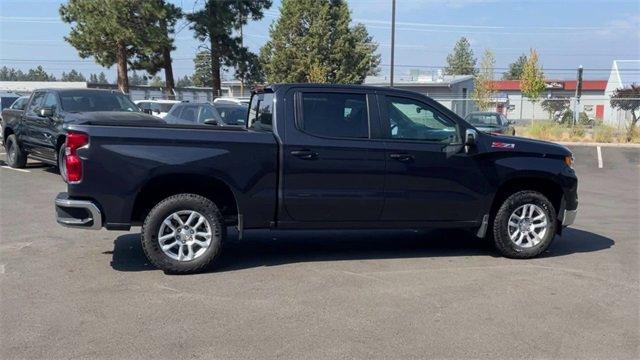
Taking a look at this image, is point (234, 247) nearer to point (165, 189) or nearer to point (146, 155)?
point (165, 189)

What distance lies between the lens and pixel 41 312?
5207 mm

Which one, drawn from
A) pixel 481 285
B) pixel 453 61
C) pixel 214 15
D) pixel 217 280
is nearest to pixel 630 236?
pixel 481 285

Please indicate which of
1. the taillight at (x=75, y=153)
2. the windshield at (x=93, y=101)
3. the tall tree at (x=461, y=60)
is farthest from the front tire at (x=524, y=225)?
the tall tree at (x=461, y=60)

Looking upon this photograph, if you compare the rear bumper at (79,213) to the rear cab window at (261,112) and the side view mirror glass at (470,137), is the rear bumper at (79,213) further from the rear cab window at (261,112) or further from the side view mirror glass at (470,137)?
the side view mirror glass at (470,137)

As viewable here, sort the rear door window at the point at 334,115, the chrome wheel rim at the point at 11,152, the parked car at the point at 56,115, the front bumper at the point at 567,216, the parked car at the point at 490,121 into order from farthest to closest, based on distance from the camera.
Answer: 1. the parked car at the point at 490,121
2. the chrome wheel rim at the point at 11,152
3. the parked car at the point at 56,115
4. the front bumper at the point at 567,216
5. the rear door window at the point at 334,115

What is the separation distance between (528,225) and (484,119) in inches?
693

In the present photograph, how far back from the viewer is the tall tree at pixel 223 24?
39.6 meters

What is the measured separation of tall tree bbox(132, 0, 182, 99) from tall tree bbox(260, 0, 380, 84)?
10044 millimetres

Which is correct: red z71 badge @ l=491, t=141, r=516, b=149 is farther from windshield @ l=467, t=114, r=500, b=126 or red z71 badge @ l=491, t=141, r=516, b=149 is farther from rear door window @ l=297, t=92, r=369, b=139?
windshield @ l=467, t=114, r=500, b=126

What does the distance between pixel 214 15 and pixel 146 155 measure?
117ft

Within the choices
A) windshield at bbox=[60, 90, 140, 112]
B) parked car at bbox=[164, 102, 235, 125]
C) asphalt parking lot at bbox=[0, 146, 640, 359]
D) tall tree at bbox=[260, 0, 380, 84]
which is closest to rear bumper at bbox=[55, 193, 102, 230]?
asphalt parking lot at bbox=[0, 146, 640, 359]

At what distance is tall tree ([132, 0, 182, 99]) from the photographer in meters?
35.3

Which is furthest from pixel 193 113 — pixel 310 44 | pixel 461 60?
pixel 461 60

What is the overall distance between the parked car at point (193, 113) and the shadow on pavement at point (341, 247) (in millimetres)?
7192
